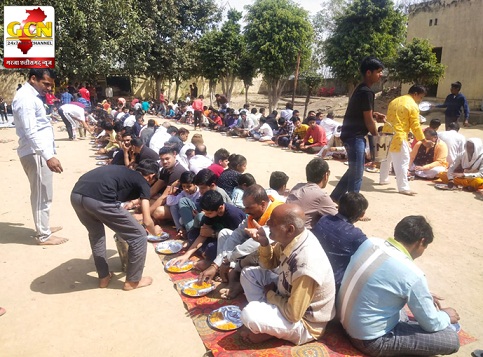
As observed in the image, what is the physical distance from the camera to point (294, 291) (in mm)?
2406

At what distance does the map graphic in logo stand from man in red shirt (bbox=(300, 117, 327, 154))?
487 inches

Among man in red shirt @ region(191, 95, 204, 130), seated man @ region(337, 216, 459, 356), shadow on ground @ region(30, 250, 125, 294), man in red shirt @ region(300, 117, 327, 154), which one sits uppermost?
man in red shirt @ region(191, 95, 204, 130)

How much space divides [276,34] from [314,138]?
8746mm

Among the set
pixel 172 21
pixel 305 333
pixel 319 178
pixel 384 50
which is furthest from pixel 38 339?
pixel 172 21

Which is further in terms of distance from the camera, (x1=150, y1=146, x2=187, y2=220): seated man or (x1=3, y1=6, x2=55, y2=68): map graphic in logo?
(x1=3, y1=6, x2=55, y2=68): map graphic in logo

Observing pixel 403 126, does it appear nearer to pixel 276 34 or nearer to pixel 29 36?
pixel 276 34

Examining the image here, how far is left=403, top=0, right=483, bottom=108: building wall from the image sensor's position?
18.2 meters

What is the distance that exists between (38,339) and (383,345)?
242cm

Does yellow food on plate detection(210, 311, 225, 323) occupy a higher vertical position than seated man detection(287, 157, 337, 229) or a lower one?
lower

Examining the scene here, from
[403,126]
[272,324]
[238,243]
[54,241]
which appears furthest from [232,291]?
[403,126]

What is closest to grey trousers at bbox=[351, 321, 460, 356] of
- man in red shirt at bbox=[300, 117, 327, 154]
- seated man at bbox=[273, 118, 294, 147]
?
man in red shirt at bbox=[300, 117, 327, 154]

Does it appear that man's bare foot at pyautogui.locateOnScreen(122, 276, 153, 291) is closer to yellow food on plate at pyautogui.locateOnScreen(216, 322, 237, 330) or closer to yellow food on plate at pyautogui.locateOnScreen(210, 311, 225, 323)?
yellow food on plate at pyautogui.locateOnScreen(210, 311, 225, 323)

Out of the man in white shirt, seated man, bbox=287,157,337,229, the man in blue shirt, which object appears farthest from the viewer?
the man in blue shirt

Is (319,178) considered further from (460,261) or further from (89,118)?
(89,118)
